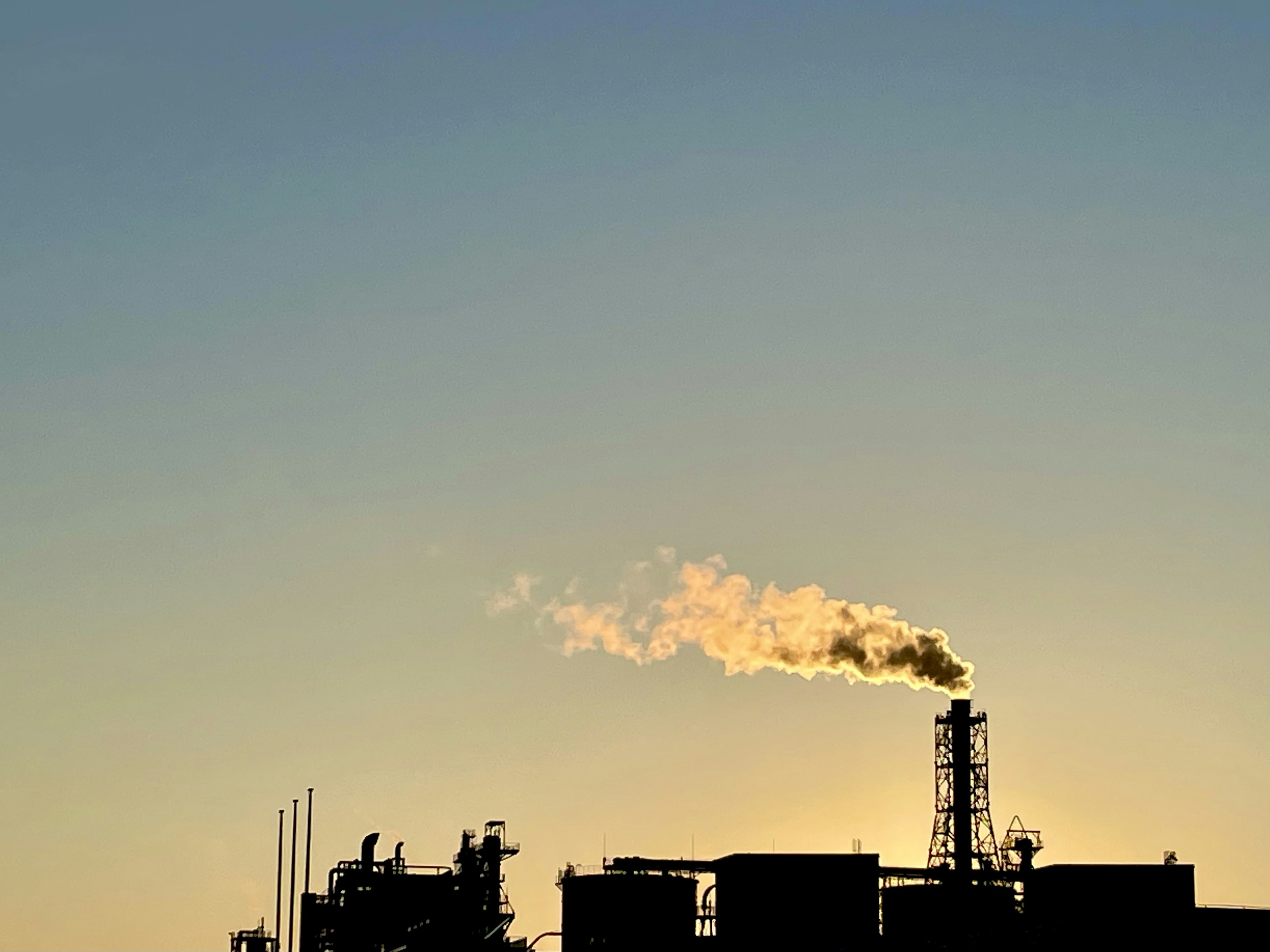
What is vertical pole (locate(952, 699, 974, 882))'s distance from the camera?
120438 millimetres

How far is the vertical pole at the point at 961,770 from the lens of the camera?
395 ft

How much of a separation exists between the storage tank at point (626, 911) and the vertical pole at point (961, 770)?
13614 millimetres

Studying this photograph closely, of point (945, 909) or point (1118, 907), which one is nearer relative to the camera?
point (1118, 907)

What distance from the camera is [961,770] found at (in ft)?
398

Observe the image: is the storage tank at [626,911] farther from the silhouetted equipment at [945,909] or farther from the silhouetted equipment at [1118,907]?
the silhouetted equipment at [1118,907]

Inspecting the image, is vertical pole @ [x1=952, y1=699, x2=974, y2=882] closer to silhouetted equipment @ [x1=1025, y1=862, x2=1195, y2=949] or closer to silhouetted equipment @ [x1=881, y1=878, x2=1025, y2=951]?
silhouetted equipment @ [x1=881, y1=878, x2=1025, y2=951]

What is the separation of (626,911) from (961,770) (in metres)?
18.4

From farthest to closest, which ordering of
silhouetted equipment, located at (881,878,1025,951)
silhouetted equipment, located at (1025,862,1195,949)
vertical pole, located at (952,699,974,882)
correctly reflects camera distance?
vertical pole, located at (952,699,974,882)
silhouetted equipment, located at (881,878,1025,951)
silhouetted equipment, located at (1025,862,1195,949)

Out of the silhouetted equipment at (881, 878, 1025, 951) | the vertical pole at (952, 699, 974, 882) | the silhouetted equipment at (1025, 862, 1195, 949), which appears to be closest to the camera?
the silhouetted equipment at (1025, 862, 1195, 949)

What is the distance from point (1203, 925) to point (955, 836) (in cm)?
2032

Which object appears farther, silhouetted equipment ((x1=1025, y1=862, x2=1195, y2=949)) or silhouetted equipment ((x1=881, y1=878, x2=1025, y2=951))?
silhouetted equipment ((x1=881, y1=878, x2=1025, y2=951))

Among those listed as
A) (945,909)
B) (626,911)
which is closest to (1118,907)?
(945,909)

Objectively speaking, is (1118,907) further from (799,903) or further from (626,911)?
(626,911)

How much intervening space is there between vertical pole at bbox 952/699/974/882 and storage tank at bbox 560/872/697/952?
13614 mm
